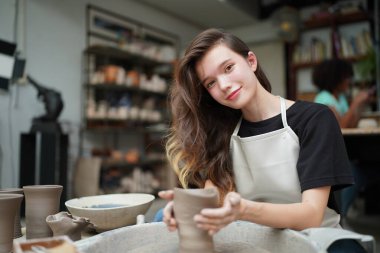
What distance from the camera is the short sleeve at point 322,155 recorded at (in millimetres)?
984

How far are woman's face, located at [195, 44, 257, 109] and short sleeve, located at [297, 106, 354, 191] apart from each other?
23cm

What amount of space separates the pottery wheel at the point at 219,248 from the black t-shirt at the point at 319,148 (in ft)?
0.94

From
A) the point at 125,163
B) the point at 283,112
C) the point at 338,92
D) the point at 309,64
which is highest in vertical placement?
the point at 309,64

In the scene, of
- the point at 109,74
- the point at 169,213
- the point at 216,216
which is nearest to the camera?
the point at 216,216

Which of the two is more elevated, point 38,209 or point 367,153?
point 367,153

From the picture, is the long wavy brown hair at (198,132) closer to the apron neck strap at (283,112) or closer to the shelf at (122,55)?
the apron neck strap at (283,112)

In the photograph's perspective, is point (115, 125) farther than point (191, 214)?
Yes

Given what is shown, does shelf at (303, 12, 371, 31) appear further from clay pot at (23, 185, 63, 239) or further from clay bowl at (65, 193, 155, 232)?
clay pot at (23, 185, 63, 239)

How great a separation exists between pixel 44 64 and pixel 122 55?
95 centimetres

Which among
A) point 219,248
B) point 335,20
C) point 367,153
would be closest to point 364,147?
point 367,153

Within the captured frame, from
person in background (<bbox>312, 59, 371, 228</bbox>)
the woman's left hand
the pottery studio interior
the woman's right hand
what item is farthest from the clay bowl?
person in background (<bbox>312, 59, 371, 228</bbox>)

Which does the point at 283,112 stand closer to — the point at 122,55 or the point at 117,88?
the point at 117,88

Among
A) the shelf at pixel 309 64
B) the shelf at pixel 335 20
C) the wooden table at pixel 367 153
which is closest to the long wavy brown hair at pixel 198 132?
the wooden table at pixel 367 153

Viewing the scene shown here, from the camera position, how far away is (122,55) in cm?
426
